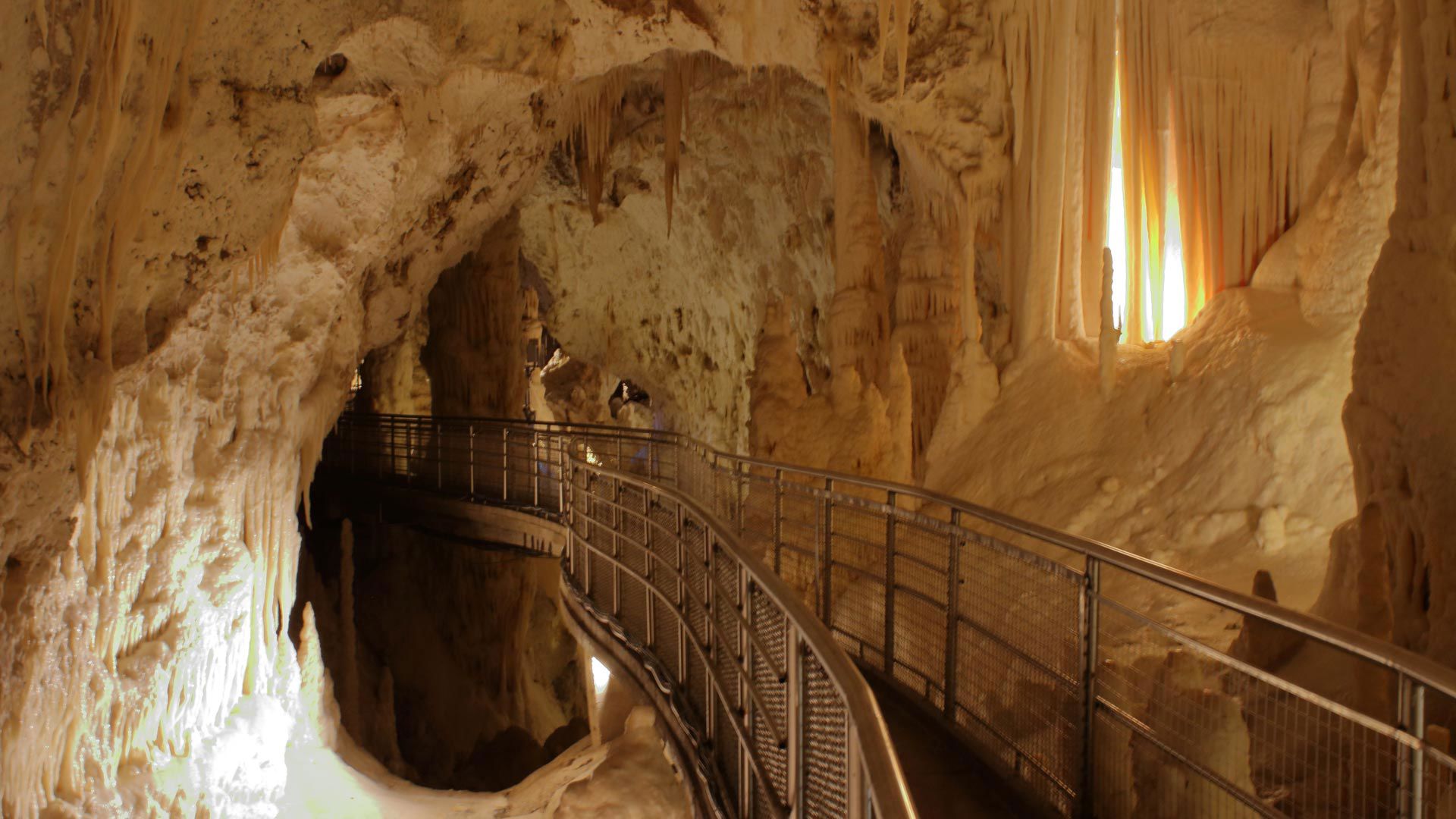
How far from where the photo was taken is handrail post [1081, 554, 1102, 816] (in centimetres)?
319

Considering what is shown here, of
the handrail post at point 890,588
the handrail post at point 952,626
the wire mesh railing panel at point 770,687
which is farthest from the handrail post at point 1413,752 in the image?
the handrail post at point 890,588

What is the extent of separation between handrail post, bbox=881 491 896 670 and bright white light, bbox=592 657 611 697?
274 centimetres

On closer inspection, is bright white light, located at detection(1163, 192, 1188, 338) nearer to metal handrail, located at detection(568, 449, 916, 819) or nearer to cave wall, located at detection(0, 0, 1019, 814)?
cave wall, located at detection(0, 0, 1019, 814)

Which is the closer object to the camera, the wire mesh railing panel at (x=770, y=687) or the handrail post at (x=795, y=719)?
the handrail post at (x=795, y=719)

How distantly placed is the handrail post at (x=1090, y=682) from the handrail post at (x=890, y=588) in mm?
1160

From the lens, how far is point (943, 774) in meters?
3.55

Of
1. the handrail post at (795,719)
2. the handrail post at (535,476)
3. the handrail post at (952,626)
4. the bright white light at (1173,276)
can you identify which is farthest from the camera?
the handrail post at (535,476)

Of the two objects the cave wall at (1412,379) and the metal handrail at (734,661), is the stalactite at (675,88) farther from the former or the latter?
the cave wall at (1412,379)

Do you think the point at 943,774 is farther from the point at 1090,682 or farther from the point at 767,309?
the point at 767,309

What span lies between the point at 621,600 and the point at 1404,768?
4.67 meters

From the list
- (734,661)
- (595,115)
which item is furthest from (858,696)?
(595,115)

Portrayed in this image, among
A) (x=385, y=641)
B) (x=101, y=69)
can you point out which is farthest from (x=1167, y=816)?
(x=385, y=641)

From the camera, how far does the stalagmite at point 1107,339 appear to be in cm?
788

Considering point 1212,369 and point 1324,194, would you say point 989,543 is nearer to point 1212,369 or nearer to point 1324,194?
point 1212,369
